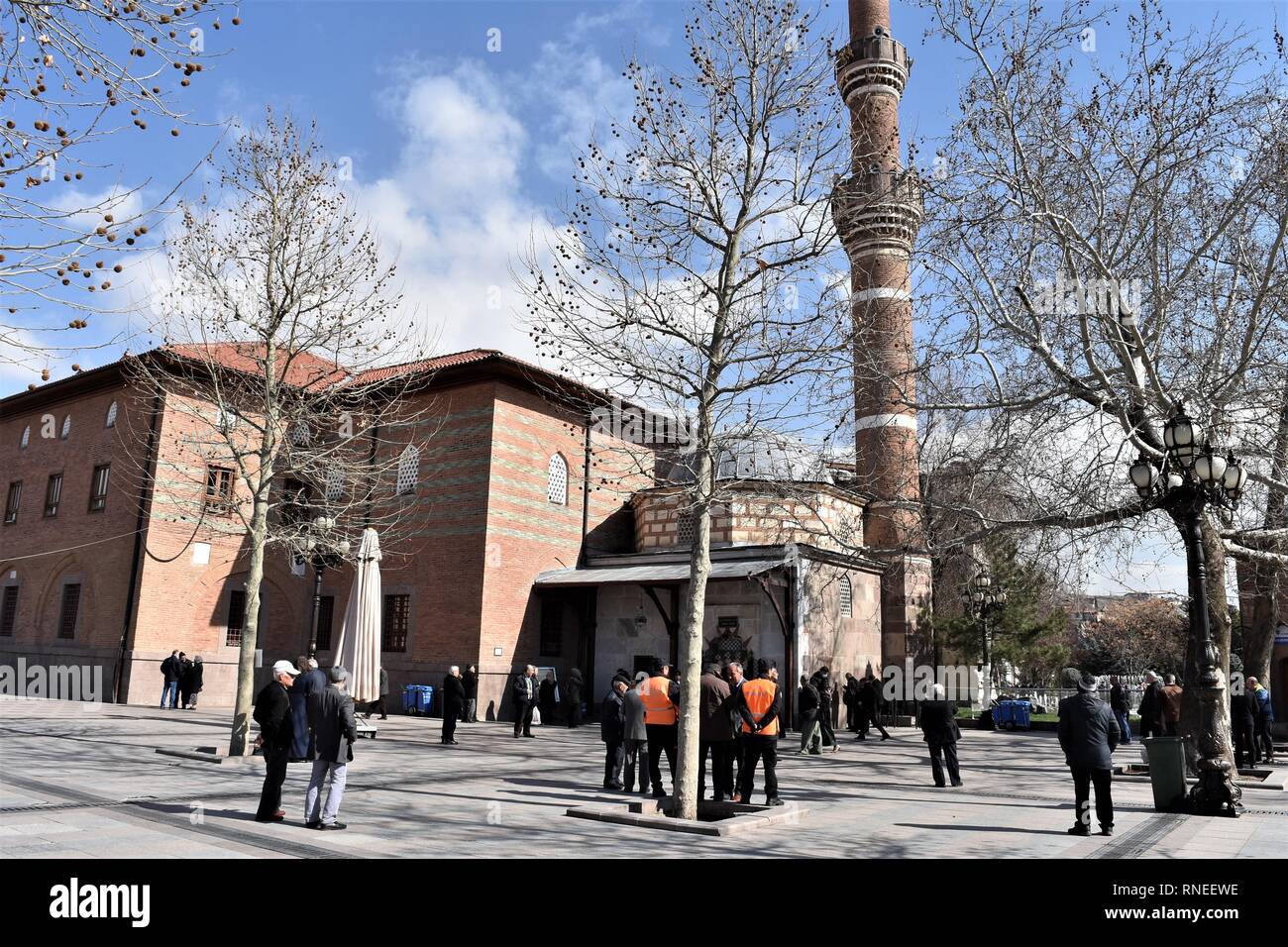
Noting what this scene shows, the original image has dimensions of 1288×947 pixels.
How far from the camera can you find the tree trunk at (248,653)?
13.5m

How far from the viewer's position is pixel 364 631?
17.5 meters

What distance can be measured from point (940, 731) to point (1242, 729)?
690cm

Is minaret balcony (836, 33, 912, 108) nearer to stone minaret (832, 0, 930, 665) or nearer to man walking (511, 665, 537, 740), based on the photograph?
stone minaret (832, 0, 930, 665)

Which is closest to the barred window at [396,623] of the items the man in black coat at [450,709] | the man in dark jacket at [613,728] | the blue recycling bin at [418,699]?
the blue recycling bin at [418,699]

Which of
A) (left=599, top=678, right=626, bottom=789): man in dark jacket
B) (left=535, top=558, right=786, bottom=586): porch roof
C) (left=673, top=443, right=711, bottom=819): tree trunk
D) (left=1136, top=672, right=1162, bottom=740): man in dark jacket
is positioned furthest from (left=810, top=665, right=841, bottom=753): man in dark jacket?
(left=673, top=443, right=711, bottom=819): tree trunk

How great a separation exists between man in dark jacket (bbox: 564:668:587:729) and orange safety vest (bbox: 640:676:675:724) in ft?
34.4

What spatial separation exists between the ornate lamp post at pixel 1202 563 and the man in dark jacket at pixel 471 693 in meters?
14.6

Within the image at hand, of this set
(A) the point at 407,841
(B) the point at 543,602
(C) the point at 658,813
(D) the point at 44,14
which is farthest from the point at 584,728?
(D) the point at 44,14

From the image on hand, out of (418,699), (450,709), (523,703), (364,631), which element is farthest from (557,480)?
(450,709)

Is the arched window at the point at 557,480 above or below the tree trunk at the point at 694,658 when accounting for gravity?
above

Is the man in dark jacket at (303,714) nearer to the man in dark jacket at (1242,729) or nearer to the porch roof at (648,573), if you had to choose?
the porch roof at (648,573)

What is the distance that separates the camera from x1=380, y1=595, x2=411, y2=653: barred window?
2486 centimetres

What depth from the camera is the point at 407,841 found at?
765 cm

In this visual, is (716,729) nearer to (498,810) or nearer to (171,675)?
(498,810)
